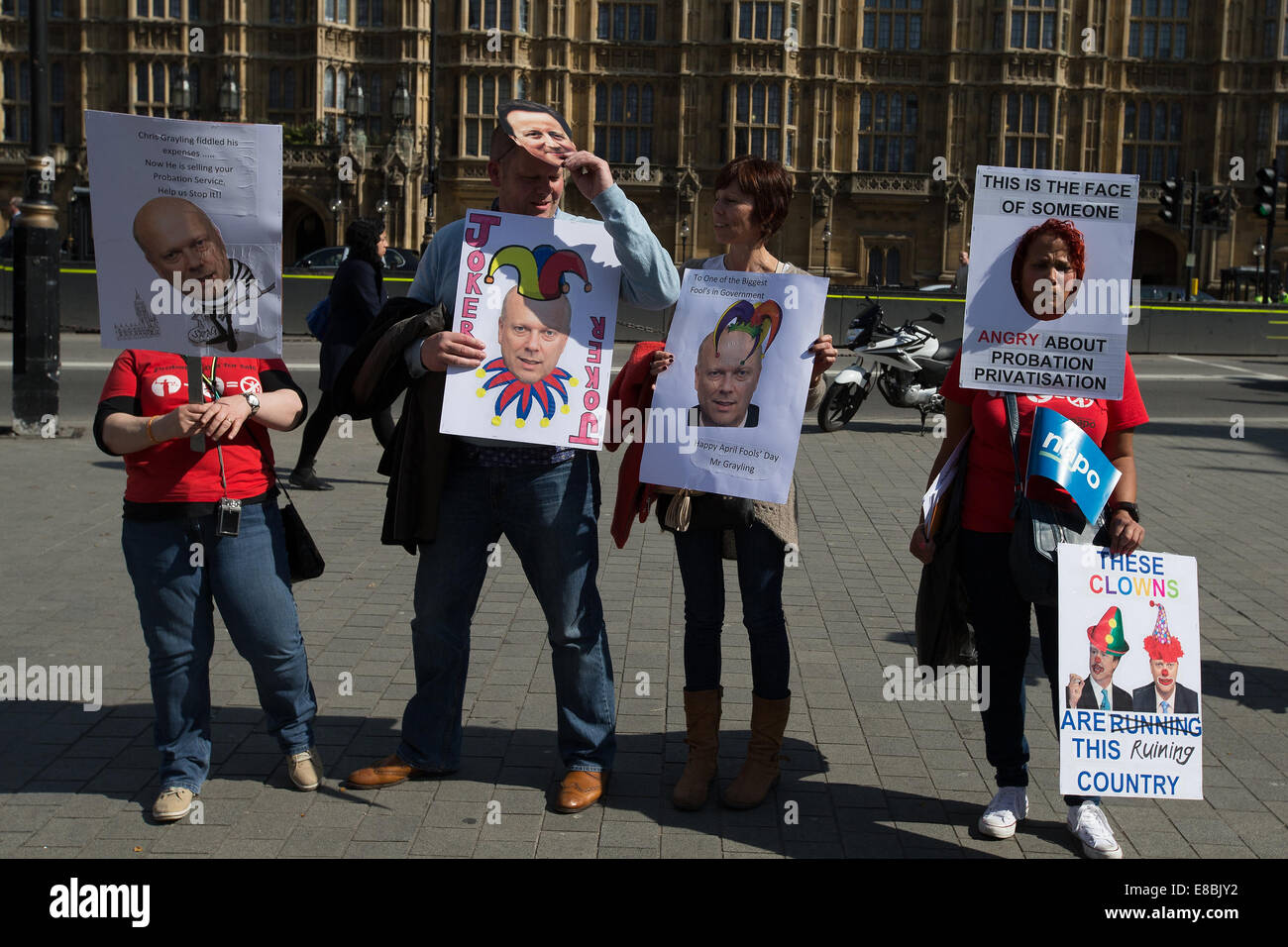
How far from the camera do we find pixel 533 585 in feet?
14.1

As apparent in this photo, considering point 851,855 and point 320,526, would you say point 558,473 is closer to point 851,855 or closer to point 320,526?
point 851,855

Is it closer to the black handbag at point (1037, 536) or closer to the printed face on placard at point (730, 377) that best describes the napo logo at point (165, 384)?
the printed face on placard at point (730, 377)

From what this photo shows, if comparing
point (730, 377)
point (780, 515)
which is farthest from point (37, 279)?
point (780, 515)

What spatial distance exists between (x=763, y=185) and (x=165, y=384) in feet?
6.33

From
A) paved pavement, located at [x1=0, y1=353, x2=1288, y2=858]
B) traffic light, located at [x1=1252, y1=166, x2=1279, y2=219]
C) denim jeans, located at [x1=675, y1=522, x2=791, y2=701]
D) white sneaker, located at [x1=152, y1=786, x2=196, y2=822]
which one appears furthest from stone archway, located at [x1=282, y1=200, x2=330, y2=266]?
denim jeans, located at [x1=675, y1=522, x2=791, y2=701]

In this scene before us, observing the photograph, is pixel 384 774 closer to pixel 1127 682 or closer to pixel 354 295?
pixel 1127 682

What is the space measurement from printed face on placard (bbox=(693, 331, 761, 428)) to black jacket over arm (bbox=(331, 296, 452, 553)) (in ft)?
2.66

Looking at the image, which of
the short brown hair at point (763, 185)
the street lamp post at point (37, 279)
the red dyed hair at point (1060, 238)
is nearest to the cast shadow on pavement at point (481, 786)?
the red dyed hair at point (1060, 238)

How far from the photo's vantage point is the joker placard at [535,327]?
161 inches

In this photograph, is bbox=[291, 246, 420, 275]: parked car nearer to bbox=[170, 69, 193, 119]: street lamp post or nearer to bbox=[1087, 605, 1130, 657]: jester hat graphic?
bbox=[170, 69, 193, 119]: street lamp post

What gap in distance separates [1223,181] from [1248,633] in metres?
46.8

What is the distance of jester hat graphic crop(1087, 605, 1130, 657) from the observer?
388 centimetres

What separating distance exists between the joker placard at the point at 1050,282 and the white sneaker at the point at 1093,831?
4.06 feet

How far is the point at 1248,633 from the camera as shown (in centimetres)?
665
